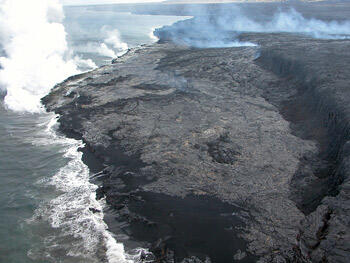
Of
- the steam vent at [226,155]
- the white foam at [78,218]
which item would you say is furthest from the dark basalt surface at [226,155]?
the white foam at [78,218]

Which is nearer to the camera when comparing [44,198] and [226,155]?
[44,198]

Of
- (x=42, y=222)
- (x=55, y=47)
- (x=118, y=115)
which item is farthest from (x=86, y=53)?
(x=42, y=222)

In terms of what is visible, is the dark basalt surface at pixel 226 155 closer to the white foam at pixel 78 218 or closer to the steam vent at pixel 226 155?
the steam vent at pixel 226 155

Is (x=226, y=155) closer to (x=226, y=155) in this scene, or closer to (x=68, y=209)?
(x=226, y=155)

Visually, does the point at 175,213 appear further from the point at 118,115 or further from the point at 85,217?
the point at 118,115

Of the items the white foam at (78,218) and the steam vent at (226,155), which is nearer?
the steam vent at (226,155)

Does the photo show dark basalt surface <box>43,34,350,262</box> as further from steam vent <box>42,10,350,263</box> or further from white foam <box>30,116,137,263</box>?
white foam <box>30,116,137,263</box>

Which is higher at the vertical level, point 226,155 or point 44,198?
point 226,155

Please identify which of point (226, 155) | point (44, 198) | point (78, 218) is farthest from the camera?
point (226, 155)

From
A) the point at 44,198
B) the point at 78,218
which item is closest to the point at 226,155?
the point at 78,218

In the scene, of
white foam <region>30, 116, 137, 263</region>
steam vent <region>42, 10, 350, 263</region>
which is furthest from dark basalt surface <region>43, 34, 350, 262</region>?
white foam <region>30, 116, 137, 263</region>
